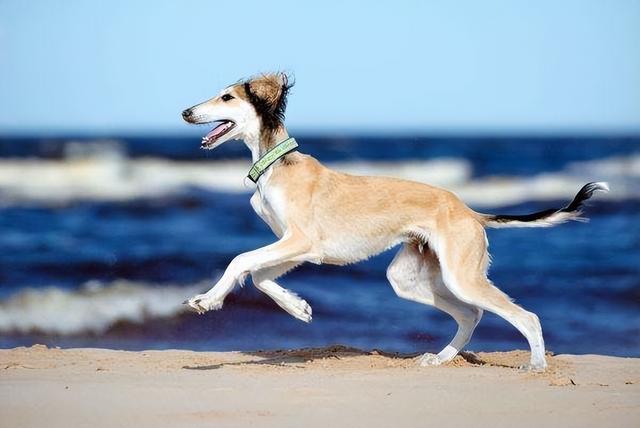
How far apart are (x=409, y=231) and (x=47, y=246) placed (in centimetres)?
1160

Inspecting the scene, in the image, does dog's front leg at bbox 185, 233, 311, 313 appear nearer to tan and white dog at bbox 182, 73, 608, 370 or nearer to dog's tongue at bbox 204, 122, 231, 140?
tan and white dog at bbox 182, 73, 608, 370

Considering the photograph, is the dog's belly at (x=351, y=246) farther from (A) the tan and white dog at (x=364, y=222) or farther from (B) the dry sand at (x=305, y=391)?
(B) the dry sand at (x=305, y=391)

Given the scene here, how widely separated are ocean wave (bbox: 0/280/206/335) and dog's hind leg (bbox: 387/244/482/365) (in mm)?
4624

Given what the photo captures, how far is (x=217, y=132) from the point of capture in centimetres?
836

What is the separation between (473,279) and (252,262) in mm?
1694

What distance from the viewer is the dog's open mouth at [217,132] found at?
8242mm

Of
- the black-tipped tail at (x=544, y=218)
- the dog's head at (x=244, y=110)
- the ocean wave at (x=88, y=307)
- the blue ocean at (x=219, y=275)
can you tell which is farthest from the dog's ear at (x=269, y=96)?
the ocean wave at (x=88, y=307)

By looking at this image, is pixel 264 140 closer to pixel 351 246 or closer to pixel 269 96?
pixel 269 96

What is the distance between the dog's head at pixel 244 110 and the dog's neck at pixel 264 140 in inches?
0.7

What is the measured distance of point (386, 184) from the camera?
27.4 feet

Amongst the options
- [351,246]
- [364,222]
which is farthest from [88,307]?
[364,222]

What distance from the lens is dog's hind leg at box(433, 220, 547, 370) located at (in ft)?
25.9


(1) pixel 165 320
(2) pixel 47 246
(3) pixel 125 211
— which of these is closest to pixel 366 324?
(1) pixel 165 320

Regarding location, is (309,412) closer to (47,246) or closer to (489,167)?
(47,246)
